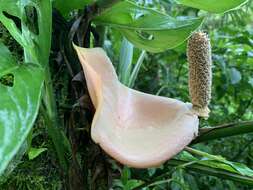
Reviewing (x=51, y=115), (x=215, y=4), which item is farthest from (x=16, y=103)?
(x=215, y=4)

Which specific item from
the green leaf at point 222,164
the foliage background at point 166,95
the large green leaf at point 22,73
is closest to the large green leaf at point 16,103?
the large green leaf at point 22,73

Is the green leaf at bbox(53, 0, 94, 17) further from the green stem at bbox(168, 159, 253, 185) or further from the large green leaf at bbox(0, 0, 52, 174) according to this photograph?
the green stem at bbox(168, 159, 253, 185)

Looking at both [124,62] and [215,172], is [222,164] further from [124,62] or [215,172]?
[124,62]

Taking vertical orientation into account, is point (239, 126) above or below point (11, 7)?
below

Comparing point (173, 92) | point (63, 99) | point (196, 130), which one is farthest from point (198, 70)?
point (173, 92)

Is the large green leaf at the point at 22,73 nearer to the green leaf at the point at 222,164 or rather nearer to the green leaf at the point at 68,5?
the green leaf at the point at 68,5

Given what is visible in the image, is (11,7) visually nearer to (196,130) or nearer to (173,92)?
(196,130)
